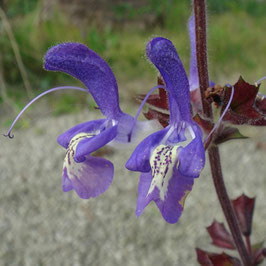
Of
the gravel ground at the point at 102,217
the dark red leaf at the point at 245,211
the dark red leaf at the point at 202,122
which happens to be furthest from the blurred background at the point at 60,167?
the dark red leaf at the point at 245,211

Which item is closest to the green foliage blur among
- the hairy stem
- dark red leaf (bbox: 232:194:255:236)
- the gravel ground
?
the gravel ground

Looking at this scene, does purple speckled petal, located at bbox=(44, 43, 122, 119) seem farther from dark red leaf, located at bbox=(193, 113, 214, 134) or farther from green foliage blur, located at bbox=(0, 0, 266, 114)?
green foliage blur, located at bbox=(0, 0, 266, 114)

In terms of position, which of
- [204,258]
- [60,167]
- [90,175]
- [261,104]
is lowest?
[60,167]

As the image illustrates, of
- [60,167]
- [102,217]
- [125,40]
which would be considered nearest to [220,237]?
[102,217]

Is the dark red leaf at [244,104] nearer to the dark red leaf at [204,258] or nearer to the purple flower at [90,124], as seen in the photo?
the purple flower at [90,124]

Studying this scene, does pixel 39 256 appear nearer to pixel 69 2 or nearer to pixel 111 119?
pixel 111 119

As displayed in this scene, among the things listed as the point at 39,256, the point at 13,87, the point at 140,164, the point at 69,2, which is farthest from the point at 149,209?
the point at 69,2

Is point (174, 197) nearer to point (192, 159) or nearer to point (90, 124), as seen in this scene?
point (192, 159)
